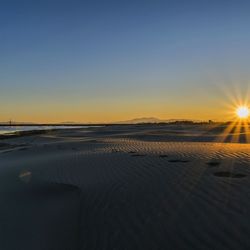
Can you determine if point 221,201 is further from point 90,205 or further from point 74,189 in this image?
point 74,189

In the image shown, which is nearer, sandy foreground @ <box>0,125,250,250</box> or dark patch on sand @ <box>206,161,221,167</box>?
sandy foreground @ <box>0,125,250,250</box>

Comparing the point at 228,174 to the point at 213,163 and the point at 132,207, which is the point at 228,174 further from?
the point at 132,207

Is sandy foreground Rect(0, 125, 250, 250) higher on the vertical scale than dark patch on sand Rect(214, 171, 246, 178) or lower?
lower

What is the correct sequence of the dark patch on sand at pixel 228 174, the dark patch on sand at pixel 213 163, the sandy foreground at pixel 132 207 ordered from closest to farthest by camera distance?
the sandy foreground at pixel 132 207
the dark patch on sand at pixel 228 174
the dark patch on sand at pixel 213 163

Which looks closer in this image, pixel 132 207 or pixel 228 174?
pixel 132 207

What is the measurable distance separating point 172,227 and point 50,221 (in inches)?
106

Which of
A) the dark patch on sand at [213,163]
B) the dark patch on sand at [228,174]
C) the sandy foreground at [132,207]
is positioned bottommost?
the sandy foreground at [132,207]

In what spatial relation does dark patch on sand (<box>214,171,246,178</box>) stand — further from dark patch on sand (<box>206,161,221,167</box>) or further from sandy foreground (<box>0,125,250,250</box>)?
dark patch on sand (<box>206,161,221,167</box>)

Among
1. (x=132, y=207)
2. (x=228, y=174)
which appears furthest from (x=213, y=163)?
(x=132, y=207)

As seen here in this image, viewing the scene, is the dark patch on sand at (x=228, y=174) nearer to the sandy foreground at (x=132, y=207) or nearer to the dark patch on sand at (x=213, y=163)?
the sandy foreground at (x=132, y=207)

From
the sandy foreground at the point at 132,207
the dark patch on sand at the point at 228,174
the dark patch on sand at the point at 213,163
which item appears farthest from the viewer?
the dark patch on sand at the point at 213,163

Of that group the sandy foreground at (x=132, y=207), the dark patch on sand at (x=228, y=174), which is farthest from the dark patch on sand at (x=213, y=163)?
the dark patch on sand at (x=228, y=174)

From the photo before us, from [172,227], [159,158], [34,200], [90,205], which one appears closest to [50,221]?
[90,205]

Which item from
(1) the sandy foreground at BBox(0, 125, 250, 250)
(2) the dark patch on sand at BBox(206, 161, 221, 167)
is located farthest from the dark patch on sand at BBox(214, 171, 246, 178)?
(2) the dark patch on sand at BBox(206, 161, 221, 167)
